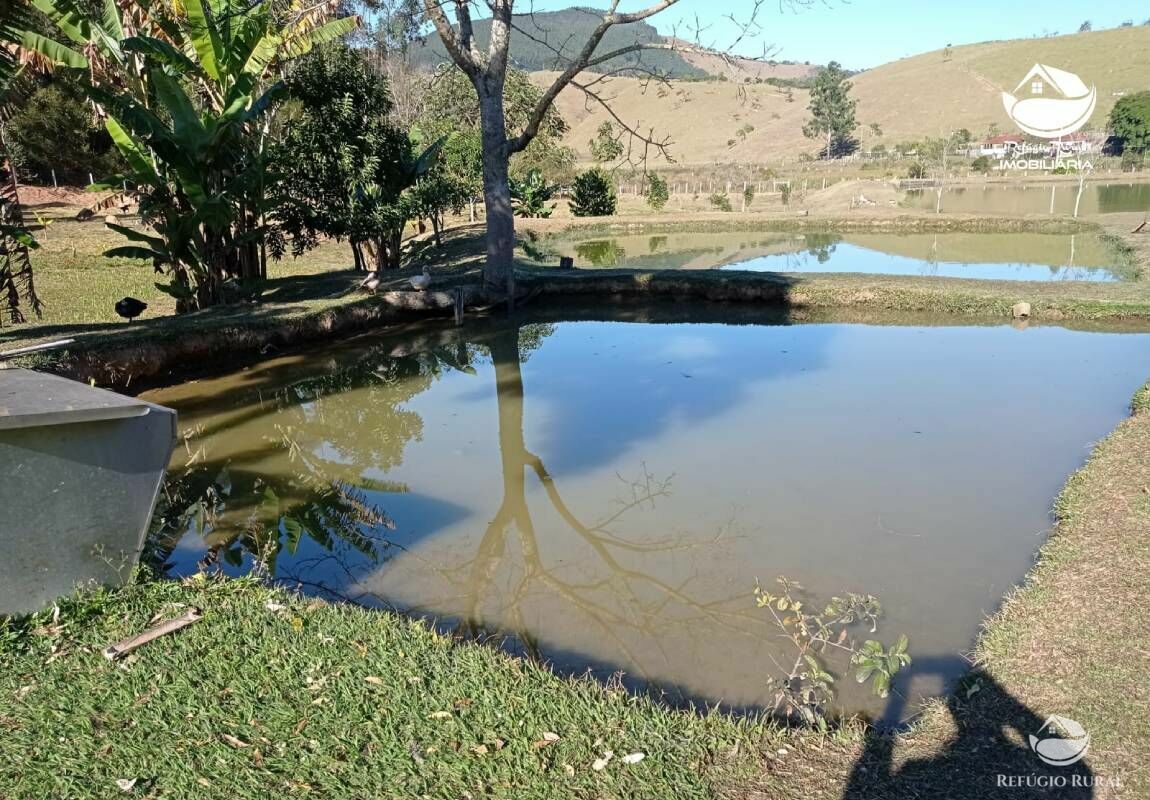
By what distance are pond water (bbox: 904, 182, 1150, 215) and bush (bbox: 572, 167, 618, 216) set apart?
1203 cm

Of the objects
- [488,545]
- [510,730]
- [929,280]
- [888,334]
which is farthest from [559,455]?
[929,280]

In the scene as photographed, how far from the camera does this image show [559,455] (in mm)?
6953

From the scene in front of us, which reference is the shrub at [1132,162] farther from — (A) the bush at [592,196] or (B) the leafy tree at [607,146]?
(A) the bush at [592,196]

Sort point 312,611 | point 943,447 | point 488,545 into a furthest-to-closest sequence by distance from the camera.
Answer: point 943,447 < point 488,545 < point 312,611

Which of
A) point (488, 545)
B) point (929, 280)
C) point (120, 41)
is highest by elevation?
point (120, 41)

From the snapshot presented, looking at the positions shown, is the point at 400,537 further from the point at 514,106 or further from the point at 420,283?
the point at 514,106

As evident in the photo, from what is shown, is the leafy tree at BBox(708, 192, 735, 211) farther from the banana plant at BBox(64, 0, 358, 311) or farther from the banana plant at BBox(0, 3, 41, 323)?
the banana plant at BBox(0, 3, 41, 323)

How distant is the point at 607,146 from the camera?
21469 mm

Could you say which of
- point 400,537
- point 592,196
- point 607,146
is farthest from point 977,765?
point 592,196

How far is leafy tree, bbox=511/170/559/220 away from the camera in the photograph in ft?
81.1

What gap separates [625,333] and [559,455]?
529cm

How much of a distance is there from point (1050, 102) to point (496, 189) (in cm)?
5538

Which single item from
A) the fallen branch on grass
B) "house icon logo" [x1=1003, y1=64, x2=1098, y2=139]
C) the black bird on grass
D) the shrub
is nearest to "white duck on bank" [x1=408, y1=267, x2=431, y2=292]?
the black bird on grass

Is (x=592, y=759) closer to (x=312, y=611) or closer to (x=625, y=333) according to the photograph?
(x=312, y=611)
